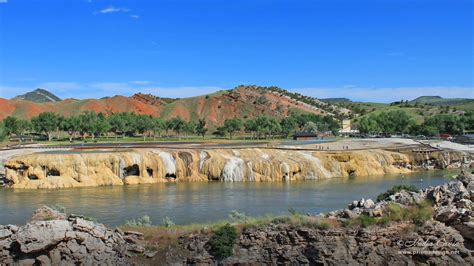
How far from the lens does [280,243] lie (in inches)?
934

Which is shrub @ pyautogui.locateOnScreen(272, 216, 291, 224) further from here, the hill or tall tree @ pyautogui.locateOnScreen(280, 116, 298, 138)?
the hill

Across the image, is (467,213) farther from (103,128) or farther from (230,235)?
(103,128)

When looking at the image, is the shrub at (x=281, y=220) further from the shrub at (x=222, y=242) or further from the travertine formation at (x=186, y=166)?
the travertine formation at (x=186, y=166)

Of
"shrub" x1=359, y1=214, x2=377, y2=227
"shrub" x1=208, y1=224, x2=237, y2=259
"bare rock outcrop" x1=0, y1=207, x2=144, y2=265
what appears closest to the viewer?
"bare rock outcrop" x1=0, y1=207, x2=144, y2=265

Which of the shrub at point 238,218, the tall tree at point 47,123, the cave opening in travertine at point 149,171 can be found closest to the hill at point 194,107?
the tall tree at point 47,123

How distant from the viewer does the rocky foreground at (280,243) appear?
22.5 meters

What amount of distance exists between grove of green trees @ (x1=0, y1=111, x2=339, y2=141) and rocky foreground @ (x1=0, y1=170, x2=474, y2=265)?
244 ft

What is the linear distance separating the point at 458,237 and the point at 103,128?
98.0 metres

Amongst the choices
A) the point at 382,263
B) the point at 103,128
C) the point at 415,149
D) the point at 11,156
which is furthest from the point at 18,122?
the point at 382,263

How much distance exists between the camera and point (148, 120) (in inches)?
4872

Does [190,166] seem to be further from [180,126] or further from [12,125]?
[180,126]

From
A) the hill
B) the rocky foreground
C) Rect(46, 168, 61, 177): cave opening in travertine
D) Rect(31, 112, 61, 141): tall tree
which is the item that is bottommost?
the rocky foreground

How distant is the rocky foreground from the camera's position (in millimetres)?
22516

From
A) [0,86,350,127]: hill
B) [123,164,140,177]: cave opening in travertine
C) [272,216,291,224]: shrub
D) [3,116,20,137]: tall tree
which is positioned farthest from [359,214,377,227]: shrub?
[0,86,350,127]: hill
